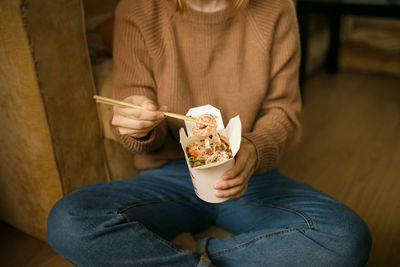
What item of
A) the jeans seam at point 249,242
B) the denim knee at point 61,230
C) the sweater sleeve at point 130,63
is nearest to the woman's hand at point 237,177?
the jeans seam at point 249,242

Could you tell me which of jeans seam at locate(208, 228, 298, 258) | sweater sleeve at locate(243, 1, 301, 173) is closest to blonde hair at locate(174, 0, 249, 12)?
sweater sleeve at locate(243, 1, 301, 173)

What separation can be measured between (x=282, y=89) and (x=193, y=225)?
0.46m

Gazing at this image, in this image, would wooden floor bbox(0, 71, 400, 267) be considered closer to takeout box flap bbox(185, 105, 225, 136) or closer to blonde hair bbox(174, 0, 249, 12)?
takeout box flap bbox(185, 105, 225, 136)

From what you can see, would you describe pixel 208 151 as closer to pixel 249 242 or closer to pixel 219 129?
pixel 219 129

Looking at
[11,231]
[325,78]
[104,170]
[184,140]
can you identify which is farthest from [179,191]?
[325,78]

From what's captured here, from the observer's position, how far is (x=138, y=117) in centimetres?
81

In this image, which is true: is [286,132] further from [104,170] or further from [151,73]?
[104,170]

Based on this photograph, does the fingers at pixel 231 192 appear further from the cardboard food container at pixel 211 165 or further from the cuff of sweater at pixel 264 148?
the cuff of sweater at pixel 264 148

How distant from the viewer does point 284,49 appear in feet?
3.56

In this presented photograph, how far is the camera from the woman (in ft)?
2.87

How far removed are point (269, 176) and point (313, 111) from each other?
126 cm

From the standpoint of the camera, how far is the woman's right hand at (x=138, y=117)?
79 cm

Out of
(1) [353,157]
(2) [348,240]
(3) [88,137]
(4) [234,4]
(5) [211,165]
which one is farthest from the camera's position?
(1) [353,157]

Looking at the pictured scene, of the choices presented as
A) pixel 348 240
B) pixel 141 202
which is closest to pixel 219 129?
pixel 141 202
